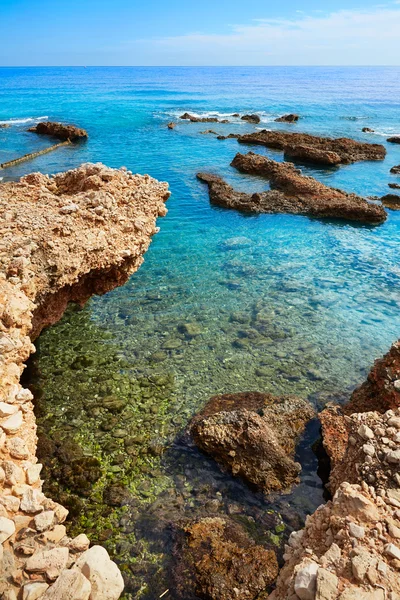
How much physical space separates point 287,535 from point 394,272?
1381 cm

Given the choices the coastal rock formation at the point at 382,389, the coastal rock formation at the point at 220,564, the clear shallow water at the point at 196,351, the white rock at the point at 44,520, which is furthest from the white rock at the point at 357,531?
the coastal rock formation at the point at 382,389

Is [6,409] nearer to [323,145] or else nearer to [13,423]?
[13,423]

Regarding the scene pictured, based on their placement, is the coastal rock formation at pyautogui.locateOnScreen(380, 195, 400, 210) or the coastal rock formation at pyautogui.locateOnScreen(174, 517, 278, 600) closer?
the coastal rock formation at pyautogui.locateOnScreen(174, 517, 278, 600)

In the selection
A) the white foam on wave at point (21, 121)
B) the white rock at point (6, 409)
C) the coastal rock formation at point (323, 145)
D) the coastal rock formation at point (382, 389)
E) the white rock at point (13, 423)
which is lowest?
the coastal rock formation at point (382, 389)

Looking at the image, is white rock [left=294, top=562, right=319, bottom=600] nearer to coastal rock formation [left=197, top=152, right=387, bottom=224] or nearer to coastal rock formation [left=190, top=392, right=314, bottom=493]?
coastal rock formation [left=190, top=392, right=314, bottom=493]

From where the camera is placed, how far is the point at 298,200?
25.5 meters

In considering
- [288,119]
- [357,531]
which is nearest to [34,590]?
[357,531]

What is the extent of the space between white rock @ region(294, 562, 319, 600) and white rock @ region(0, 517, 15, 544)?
3.12 meters

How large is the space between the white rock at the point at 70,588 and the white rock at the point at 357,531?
111 inches

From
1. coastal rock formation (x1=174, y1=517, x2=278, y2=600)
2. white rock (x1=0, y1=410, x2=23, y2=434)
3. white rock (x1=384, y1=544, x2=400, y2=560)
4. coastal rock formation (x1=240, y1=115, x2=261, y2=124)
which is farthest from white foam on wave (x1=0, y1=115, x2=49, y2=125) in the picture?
white rock (x1=384, y1=544, x2=400, y2=560)

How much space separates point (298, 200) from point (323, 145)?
16307 millimetres

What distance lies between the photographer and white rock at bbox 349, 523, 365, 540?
4.42 metres

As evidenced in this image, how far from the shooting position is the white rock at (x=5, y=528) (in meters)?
4.49

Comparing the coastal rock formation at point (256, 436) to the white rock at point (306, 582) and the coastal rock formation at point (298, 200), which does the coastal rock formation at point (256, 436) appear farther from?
the coastal rock formation at point (298, 200)
